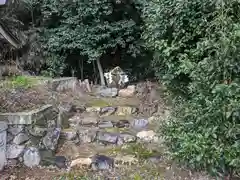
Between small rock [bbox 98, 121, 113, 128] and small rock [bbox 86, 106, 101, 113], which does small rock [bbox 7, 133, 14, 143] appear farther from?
small rock [bbox 86, 106, 101, 113]

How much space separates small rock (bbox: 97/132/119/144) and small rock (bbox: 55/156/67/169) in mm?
781

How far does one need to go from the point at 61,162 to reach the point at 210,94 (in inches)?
97.5

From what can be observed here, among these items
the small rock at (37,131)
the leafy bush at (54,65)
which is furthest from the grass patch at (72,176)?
the leafy bush at (54,65)

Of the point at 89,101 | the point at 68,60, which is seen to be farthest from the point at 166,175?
the point at 68,60

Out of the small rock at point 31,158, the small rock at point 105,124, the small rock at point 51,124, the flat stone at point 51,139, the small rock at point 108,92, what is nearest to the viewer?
the small rock at point 31,158

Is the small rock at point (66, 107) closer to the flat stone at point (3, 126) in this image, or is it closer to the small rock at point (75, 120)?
the small rock at point (75, 120)

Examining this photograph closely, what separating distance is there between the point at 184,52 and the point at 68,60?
5064mm

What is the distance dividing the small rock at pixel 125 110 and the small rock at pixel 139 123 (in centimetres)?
47

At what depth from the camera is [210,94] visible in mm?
3285

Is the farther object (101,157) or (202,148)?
(101,157)

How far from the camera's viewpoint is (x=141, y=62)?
8.52 m

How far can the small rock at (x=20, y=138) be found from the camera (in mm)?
4707

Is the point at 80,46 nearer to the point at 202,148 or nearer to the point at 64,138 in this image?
the point at 64,138

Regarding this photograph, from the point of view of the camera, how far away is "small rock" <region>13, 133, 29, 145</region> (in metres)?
4.71
